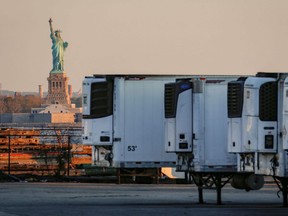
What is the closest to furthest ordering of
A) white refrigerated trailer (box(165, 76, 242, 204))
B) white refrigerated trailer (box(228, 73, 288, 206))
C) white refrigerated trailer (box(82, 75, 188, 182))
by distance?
white refrigerated trailer (box(228, 73, 288, 206))
white refrigerated trailer (box(165, 76, 242, 204))
white refrigerated trailer (box(82, 75, 188, 182))

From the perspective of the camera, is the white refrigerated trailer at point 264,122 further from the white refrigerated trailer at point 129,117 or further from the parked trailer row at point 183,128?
the white refrigerated trailer at point 129,117

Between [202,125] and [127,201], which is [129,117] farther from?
[202,125]

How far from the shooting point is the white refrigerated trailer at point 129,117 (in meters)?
50.4

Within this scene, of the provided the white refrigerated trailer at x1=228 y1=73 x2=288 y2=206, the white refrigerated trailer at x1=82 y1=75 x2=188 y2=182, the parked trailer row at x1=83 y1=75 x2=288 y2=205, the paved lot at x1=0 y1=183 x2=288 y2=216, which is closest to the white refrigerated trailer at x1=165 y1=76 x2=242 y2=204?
the parked trailer row at x1=83 y1=75 x2=288 y2=205

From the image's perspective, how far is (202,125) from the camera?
4366 cm

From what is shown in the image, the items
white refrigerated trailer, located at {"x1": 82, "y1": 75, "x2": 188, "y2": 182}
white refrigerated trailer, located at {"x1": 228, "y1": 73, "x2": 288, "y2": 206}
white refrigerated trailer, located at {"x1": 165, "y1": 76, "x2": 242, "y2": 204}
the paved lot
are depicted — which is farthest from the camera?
white refrigerated trailer, located at {"x1": 82, "y1": 75, "x2": 188, "y2": 182}

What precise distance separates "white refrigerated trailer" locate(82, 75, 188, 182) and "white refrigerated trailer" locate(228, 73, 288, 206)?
9.54m

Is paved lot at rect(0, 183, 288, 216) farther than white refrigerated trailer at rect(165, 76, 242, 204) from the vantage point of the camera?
No

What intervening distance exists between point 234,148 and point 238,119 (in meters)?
0.84

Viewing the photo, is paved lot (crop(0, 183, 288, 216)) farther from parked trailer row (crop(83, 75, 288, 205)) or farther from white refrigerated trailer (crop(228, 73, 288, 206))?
white refrigerated trailer (crop(228, 73, 288, 206))

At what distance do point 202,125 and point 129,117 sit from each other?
7283mm

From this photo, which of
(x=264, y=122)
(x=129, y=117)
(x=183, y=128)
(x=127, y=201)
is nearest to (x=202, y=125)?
(x=183, y=128)

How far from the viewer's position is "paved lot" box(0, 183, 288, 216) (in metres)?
39.2

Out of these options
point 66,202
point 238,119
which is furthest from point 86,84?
point 238,119
